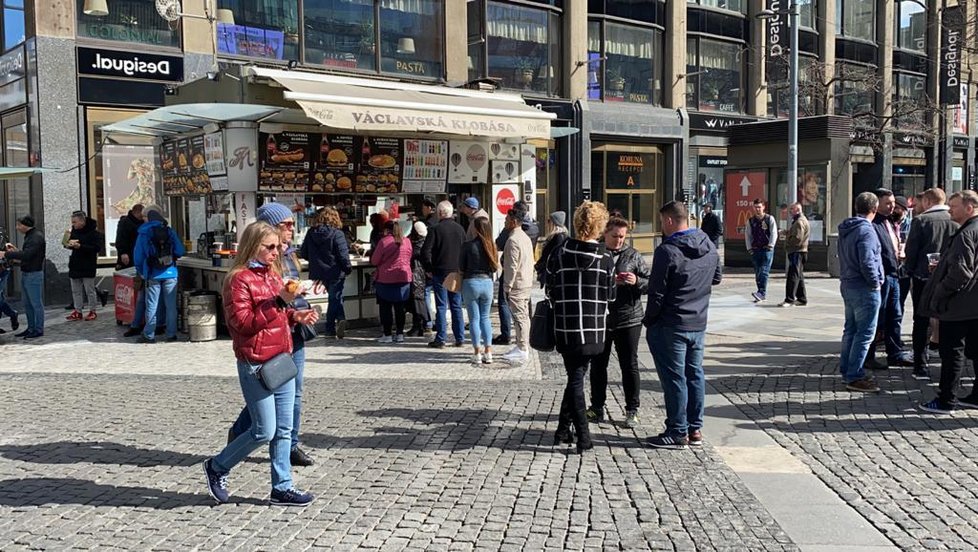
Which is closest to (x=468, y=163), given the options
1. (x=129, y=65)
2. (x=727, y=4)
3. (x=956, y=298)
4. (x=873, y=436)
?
(x=129, y=65)

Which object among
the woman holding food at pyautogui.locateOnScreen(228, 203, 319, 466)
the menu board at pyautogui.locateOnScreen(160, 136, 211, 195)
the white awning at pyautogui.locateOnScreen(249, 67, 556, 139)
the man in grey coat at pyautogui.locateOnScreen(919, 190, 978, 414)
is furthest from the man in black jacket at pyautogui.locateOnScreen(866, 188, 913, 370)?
the menu board at pyautogui.locateOnScreen(160, 136, 211, 195)

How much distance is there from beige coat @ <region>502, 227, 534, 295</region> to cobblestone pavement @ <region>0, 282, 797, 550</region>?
91 centimetres

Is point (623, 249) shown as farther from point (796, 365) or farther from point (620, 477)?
point (796, 365)

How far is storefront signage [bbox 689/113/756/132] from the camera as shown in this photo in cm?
2636

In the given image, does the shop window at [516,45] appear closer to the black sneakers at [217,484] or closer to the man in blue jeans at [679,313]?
the man in blue jeans at [679,313]

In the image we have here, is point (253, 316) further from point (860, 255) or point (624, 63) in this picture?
point (624, 63)

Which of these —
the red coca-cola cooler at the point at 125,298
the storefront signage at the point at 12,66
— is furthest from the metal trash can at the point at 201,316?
the storefront signage at the point at 12,66

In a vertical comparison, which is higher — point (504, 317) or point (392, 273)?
point (392, 273)

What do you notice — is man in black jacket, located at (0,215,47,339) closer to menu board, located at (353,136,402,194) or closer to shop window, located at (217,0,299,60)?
menu board, located at (353,136,402,194)

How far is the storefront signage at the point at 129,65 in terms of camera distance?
49.9ft

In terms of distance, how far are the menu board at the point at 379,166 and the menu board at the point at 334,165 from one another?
162mm

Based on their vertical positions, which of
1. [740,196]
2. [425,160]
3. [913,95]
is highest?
[913,95]

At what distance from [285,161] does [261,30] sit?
7242 mm

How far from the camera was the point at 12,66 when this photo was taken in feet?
52.6
